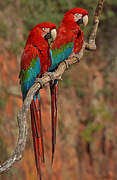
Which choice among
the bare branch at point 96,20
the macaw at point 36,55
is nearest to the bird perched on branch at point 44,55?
the macaw at point 36,55

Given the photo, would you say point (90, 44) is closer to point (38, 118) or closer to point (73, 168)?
point (38, 118)

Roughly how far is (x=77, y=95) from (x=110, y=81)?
82 centimetres

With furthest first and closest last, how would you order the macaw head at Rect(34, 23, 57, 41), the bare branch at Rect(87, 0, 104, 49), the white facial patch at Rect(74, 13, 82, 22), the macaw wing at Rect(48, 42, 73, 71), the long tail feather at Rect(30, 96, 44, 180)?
the white facial patch at Rect(74, 13, 82, 22), the macaw wing at Rect(48, 42, 73, 71), the bare branch at Rect(87, 0, 104, 49), the macaw head at Rect(34, 23, 57, 41), the long tail feather at Rect(30, 96, 44, 180)

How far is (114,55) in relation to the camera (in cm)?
672

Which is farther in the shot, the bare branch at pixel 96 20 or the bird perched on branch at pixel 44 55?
the bare branch at pixel 96 20

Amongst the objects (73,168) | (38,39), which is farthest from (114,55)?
(38,39)

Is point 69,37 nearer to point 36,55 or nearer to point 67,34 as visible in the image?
point 67,34

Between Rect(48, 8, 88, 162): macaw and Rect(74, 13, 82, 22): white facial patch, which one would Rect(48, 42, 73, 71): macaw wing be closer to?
Rect(48, 8, 88, 162): macaw

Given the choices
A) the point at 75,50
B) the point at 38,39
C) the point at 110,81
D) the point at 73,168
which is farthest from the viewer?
the point at 110,81

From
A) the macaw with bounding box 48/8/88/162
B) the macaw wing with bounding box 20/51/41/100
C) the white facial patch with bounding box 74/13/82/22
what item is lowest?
the macaw wing with bounding box 20/51/41/100

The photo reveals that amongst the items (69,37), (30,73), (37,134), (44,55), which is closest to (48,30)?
(44,55)

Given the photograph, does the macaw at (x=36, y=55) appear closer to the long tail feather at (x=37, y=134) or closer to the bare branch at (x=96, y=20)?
the long tail feather at (x=37, y=134)

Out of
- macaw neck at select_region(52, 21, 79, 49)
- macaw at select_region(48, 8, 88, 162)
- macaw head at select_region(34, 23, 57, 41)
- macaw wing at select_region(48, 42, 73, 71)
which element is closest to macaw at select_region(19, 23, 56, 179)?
macaw head at select_region(34, 23, 57, 41)

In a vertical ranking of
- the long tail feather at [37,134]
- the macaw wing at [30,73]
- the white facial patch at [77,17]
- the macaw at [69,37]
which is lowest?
the long tail feather at [37,134]
